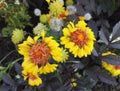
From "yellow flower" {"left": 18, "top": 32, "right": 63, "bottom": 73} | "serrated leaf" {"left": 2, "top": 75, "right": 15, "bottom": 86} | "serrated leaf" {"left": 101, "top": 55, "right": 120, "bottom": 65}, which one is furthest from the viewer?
"serrated leaf" {"left": 2, "top": 75, "right": 15, "bottom": 86}

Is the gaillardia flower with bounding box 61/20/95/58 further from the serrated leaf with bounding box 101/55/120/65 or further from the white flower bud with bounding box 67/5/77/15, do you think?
the white flower bud with bounding box 67/5/77/15

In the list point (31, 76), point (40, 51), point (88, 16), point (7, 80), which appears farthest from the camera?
point (88, 16)

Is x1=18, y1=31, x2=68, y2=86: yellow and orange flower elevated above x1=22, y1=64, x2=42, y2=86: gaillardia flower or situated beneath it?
elevated above

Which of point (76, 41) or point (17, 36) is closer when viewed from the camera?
point (76, 41)

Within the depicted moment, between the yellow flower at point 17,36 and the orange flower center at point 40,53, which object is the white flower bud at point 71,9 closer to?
the yellow flower at point 17,36

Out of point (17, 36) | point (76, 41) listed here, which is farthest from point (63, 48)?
point (17, 36)

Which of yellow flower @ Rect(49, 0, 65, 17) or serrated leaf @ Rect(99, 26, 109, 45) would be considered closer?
serrated leaf @ Rect(99, 26, 109, 45)

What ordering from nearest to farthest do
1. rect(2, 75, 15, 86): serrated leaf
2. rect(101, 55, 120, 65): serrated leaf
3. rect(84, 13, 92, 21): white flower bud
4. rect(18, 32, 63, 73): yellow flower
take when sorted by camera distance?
rect(18, 32, 63, 73): yellow flower < rect(101, 55, 120, 65): serrated leaf < rect(2, 75, 15, 86): serrated leaf < rect(84, 13, 92, 21): white flower bud

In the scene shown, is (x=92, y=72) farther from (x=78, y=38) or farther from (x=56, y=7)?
(x=56, y=7)

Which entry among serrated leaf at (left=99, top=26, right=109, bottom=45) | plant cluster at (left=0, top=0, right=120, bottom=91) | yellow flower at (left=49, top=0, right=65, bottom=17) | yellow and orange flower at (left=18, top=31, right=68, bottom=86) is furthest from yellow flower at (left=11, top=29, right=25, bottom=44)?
serrated leaf at (left=99, top=26, right=109, bottom=45)

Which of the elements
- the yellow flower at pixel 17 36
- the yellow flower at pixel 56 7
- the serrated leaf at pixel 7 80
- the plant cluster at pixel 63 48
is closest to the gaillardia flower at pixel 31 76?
the plant cluster at pixel 63 48

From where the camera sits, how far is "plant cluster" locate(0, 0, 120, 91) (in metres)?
1.60

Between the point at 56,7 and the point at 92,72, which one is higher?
the point at 56,7

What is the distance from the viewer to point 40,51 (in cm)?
158
